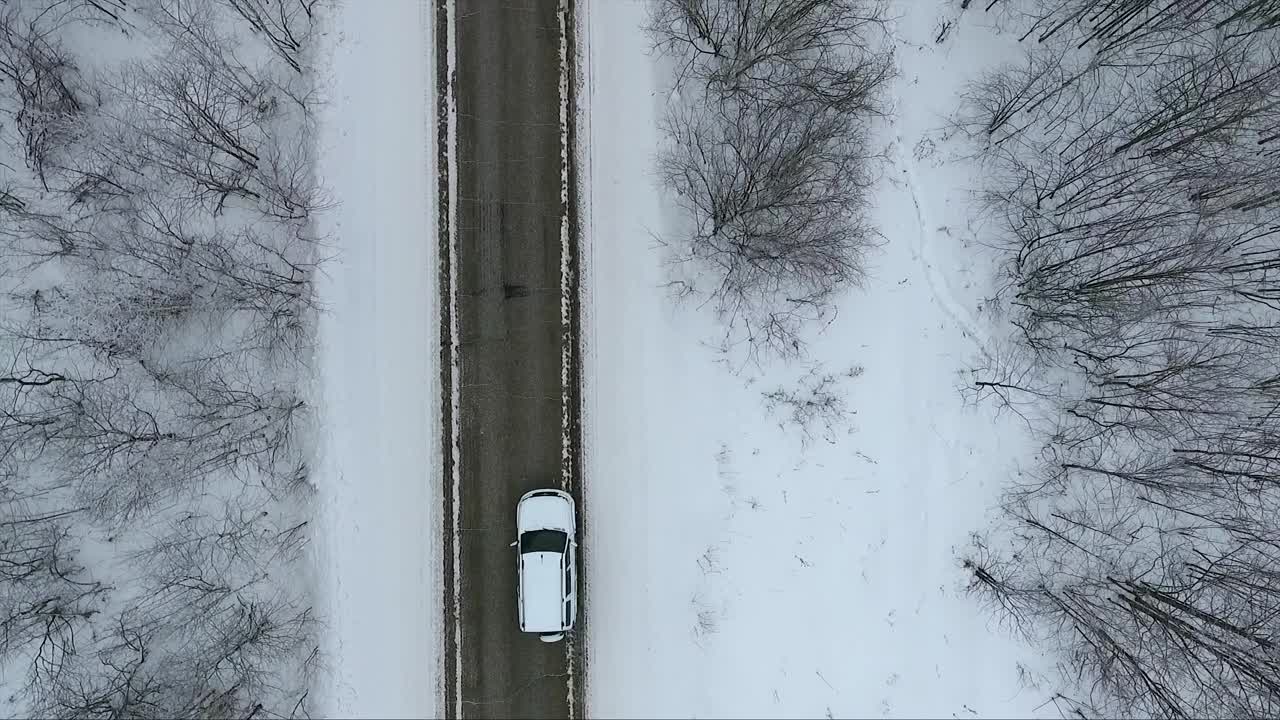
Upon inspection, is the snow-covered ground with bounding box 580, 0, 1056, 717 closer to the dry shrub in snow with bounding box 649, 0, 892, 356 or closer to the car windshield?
the dry shrub in snow with bounding box 649, 0, 892, 356

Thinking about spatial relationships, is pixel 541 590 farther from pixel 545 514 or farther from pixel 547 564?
pixel 545 514

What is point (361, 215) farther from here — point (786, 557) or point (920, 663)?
point (920, 663)

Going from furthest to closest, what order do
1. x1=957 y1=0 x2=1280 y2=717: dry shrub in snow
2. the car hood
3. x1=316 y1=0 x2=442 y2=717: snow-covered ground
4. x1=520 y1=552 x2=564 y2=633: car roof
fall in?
x1=316 y1=0 x2=442 y2=717: snow-covered ground
the car hood
x1=520 y1=552 x2=564 y2=633: car roof
x1=957 y1=0 x2=1280 y2=717: dry shrub in snow

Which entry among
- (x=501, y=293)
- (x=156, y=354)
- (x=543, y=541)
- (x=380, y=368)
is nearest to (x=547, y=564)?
(x=543, y=541)

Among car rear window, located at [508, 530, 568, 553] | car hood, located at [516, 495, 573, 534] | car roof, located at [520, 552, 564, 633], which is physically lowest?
car roof, located at [520, 552, 564, 633]

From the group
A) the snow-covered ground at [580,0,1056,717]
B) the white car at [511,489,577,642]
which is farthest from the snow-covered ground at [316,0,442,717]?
the snow-covered ground at [580,0,1056,717]

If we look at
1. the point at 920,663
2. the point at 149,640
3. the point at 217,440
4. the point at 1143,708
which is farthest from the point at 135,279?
the point at 1143,708

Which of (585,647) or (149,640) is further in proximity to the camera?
(585,647)
